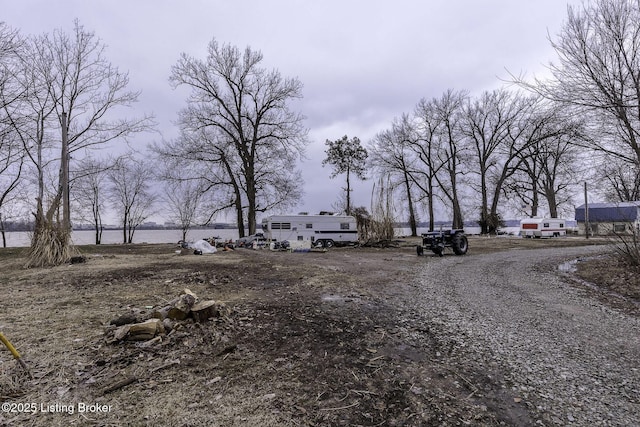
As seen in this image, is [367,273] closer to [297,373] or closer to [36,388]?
[297,373]

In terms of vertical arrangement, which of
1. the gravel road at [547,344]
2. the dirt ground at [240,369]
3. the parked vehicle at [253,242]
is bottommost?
the gravel road at [547,344]

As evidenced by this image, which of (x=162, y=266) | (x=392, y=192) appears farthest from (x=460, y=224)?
(x=162, y=266)

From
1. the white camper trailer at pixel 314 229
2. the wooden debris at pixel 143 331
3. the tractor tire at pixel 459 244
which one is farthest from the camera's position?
the white camper trailer at pixel 314 229

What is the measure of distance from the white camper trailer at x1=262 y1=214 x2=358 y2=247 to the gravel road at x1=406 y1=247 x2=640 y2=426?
1514 cm

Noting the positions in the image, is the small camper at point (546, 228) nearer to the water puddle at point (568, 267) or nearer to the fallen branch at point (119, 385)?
the water puddle at point (568, 267)

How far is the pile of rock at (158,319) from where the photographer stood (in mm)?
3787

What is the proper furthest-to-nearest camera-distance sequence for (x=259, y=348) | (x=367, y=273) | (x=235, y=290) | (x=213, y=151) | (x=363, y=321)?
(x=213, y=151) < (x=367, y=273) < (x=235, y=290) < (x=363, y=321) < (x=259, y=348)

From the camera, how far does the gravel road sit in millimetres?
2727

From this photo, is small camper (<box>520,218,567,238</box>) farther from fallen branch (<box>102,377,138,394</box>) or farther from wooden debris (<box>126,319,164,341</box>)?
fallen branch (<box>102,377,138,394</box>)

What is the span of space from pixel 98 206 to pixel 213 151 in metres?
19.9

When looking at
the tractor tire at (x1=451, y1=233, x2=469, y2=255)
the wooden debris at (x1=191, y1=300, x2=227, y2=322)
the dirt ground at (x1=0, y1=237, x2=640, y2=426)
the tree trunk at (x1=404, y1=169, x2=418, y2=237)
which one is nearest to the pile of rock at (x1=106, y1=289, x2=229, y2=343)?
the wooden debris at (x1=191, y1=300, x2=227, y2=322)

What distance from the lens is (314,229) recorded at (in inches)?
907

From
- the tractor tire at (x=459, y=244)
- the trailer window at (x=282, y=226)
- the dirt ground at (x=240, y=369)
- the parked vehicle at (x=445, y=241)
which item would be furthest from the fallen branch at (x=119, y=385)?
the trailer window at (x=282, y=226)

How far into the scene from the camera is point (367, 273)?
9.93 metres
